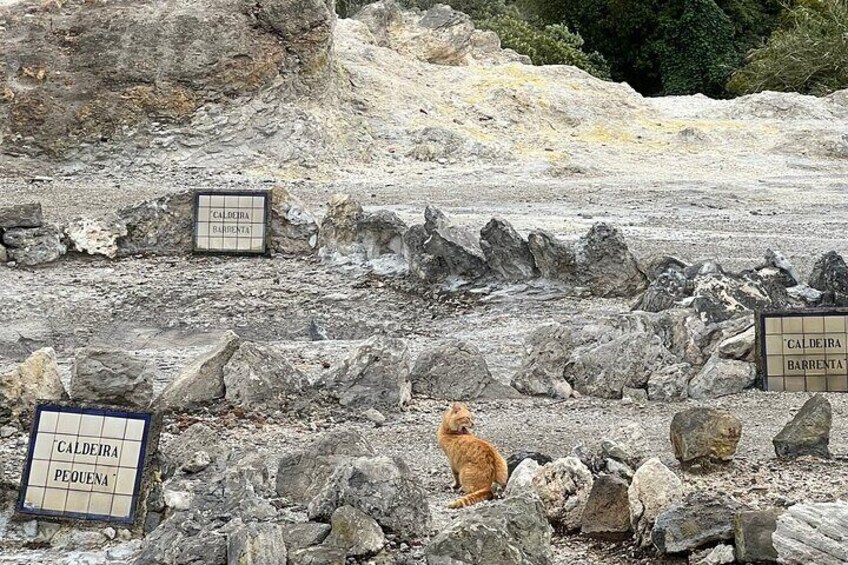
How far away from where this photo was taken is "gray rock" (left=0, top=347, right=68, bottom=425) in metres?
6.39

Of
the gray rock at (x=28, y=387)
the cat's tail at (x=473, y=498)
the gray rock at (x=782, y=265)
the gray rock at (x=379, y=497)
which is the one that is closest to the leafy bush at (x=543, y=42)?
the gray rock at (x=782, y=265)

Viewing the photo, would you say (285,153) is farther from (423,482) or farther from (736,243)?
(423,482)

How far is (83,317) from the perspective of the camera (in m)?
9.54

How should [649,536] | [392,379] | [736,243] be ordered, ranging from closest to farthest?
1. [649,536]
2. [392,379]
3. [736,243]

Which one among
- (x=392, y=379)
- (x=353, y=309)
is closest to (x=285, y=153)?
(x=353, y=309)

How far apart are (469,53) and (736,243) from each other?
8384 millimetres

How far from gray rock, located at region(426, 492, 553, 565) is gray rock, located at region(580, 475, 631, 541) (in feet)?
1.38

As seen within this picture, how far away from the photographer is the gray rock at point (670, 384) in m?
6.88

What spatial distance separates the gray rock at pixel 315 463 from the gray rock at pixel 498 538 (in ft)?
2.80

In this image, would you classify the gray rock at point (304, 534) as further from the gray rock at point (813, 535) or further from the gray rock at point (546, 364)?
the gray rock at point (546, 364)

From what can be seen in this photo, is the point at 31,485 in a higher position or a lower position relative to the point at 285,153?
lower

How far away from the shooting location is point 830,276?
838cm

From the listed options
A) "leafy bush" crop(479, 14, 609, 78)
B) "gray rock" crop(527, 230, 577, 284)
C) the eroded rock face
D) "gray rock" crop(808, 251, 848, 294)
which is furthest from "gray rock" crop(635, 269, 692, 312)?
"leafy bush" crop(479, 14, 609, 78)

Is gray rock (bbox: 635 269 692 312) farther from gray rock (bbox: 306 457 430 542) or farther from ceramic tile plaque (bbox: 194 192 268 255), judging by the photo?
gray rock (bbox: 306 457 430 542)
